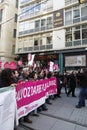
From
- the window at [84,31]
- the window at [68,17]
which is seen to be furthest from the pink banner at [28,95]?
the window at [68,17]

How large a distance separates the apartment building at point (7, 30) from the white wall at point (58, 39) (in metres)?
9.69

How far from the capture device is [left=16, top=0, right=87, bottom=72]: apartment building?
24234mm

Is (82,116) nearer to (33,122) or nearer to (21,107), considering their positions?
(33,122)

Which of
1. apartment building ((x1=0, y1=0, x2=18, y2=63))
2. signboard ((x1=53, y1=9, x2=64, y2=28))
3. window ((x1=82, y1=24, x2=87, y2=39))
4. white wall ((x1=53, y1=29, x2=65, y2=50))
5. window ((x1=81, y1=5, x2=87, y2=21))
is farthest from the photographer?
apartment building ((x1=0, y1=0, x2=18, y2=63))

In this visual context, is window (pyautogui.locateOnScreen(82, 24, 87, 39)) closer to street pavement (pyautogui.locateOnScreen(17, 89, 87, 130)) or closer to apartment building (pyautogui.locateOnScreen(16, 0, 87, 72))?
apartment building (pyautogui.locateOnScreen(16, 0, 87, 72))

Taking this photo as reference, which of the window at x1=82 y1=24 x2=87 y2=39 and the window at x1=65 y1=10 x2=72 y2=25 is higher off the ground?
the window at x1=65 y1=10 x2=72 y2=25

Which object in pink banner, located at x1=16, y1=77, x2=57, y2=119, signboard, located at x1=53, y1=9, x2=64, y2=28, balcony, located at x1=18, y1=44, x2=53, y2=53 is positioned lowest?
pink banner, located at x1=16, y1=77, x2=57, y2=119

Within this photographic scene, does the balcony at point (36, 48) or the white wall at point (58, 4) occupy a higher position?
the white wall at point (58, 4)

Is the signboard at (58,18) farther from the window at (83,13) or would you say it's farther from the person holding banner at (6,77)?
the person holding banner at (6,77)

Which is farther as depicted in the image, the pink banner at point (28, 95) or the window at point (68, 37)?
the window at point (68, 37)

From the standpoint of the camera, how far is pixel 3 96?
4059 millimetres

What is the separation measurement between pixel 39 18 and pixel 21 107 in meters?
25.6

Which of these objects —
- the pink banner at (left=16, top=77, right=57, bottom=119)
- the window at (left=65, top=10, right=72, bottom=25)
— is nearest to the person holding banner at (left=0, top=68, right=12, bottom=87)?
the pink banner at (left=16, top=77, right=57, bottom=119)

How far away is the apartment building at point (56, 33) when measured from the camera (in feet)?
79.5
